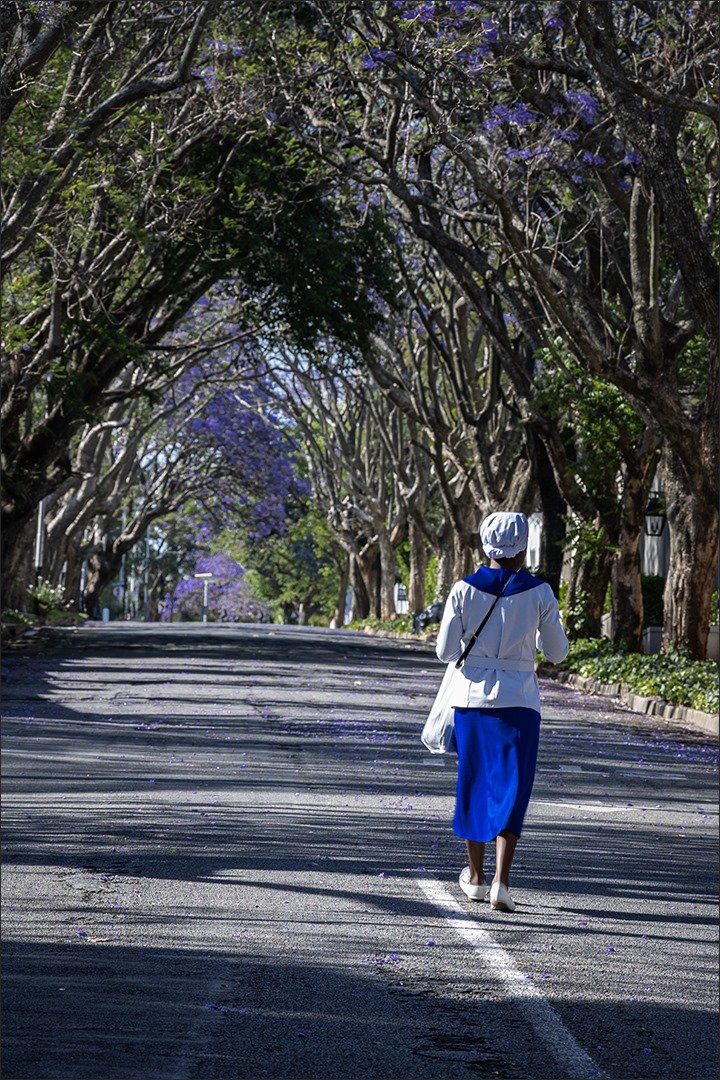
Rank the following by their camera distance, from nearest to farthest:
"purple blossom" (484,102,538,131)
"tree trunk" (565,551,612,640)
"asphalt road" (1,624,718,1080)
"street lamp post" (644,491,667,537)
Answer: "asphalt road" (1,624,718,1080) < "purple blossom" (484,102,538,131) < "tree trunk" (565,551,612,640) < "street lamp post" (644,491,667,537)

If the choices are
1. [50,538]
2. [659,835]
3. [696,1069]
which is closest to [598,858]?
[659,835]

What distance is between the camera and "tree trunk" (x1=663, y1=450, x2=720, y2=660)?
72.2 ft

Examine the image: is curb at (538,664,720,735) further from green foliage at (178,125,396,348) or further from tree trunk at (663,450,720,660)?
green foliage at (178,125,396,348)

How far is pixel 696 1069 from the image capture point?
5125 mm

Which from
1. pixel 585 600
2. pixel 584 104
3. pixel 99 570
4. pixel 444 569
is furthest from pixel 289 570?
pixel 584 104

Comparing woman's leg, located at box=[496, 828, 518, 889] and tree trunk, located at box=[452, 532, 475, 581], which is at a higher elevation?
tree trunk, located at box=[452, 532, 475, 581]

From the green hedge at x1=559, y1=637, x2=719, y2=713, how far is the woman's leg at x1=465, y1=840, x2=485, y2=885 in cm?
1157

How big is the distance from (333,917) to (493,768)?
113cm

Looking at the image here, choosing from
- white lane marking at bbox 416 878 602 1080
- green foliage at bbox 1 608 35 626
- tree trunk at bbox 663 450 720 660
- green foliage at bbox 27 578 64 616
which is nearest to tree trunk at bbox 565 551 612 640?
tree trunk at bbox 663 450 720 660

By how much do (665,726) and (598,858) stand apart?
10.2 metres

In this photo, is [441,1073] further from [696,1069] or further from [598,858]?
[598,858]

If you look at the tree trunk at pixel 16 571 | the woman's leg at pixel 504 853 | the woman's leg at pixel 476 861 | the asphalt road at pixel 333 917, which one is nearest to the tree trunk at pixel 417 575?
the tree trunk at pixel 16 571

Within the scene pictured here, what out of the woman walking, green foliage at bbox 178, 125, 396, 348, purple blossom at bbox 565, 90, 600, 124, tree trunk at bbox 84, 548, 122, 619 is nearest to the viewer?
the woman walking

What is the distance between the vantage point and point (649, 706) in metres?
21.0
